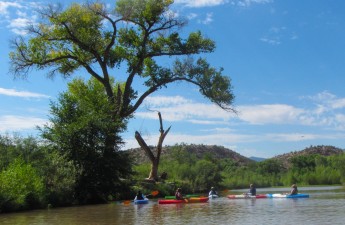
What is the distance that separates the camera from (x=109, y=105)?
36.5 metres

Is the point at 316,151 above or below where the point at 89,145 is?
above

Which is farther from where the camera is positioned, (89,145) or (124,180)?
(124,180)

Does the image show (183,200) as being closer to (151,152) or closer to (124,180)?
(124,180)

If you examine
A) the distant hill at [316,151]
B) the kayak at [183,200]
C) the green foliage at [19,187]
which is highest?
the distant hill at [316,151]

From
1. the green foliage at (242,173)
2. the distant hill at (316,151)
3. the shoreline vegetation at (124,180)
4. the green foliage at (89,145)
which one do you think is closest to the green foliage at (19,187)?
the shoreline vegetation at (124,180)

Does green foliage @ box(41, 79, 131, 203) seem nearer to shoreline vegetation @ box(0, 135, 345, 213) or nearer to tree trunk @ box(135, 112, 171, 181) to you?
shoreline vegetation @ box(0, 135, 345, 213)

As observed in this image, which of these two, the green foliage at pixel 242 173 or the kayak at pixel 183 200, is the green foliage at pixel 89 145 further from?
the green foliage at pixel 242 173

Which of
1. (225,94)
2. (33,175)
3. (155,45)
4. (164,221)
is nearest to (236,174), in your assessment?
(225,94)

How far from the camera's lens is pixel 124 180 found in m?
35.3

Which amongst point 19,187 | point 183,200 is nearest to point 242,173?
point 183,200

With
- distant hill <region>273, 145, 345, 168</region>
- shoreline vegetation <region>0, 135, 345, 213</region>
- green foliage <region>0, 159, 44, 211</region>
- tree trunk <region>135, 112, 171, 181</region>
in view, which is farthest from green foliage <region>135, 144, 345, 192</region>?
green foliage <region>0, 159, 44, 211</region>

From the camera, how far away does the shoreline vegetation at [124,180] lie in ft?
84.7

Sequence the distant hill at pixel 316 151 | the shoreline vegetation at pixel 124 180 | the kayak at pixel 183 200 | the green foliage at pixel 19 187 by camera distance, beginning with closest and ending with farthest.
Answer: the green foliage at pixel 19 187 < the shoreline vegetation at pixel 124 180 < the kayak at pixel 183 200 < the distant hill at pixel 316 151

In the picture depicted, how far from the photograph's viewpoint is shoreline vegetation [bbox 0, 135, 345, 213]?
2583 cm
